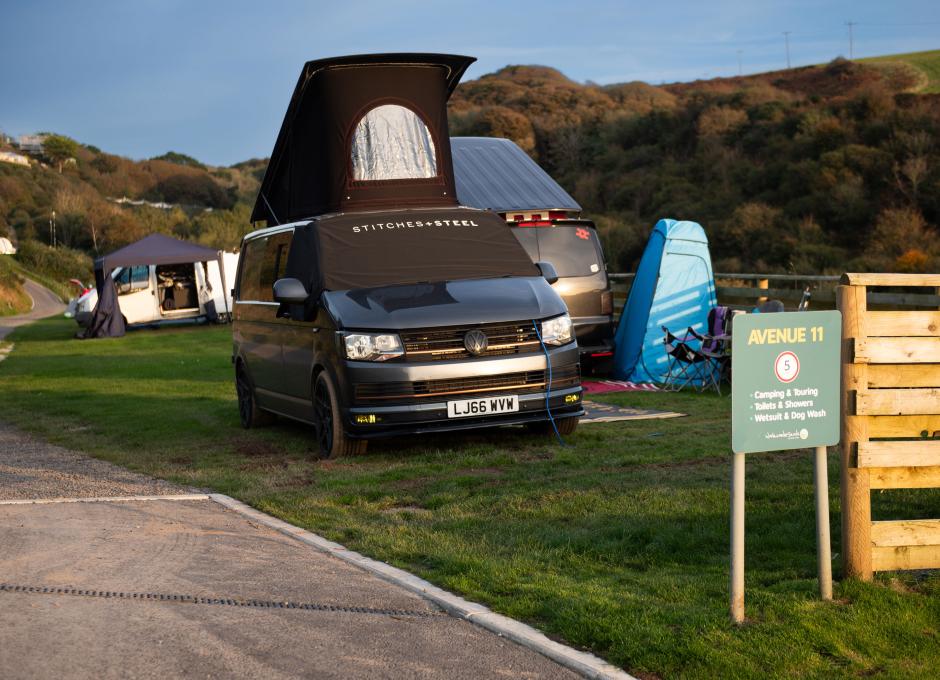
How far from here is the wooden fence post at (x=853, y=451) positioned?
5602mm

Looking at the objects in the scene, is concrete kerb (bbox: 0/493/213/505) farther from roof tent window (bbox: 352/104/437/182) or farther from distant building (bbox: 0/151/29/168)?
distant building (bbox: 0/151/29/168)

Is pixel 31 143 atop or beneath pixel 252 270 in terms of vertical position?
atop

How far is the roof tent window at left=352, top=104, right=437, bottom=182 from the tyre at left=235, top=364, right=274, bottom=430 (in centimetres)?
247

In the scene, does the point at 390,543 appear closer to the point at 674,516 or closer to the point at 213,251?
the point at 674,516

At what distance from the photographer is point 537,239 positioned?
15.8m

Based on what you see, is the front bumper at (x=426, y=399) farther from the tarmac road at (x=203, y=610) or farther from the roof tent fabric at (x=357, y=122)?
the roof tent fabric at (x=357, y=122)

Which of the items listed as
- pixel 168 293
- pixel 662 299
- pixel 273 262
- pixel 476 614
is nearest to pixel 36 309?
pixel 168 293

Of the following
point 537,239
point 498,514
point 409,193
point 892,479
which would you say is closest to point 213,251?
point 537,239

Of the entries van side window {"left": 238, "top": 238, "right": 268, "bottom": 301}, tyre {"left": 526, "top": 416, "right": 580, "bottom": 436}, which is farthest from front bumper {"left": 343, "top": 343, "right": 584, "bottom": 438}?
van side window {"left": 238, "top": 238, "right": 268, "bottom": 301}

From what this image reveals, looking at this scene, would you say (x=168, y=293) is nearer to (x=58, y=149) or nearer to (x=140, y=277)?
(x=140, y=277)

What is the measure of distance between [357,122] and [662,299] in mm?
5815

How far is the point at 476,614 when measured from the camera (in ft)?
17.4

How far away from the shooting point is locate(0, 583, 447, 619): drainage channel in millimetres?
5418

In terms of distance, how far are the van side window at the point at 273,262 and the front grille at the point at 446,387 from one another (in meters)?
2.24
